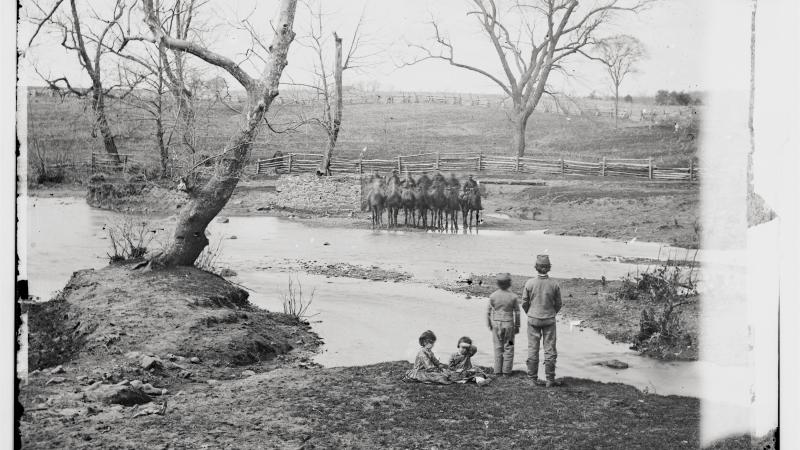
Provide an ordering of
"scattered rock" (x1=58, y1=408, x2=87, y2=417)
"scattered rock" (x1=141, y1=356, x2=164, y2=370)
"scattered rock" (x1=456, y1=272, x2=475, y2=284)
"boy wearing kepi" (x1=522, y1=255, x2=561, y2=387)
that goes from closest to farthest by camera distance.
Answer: "scattered rock" (x1=58, y1=408, x2=87, y2=417) → "boy wearing kepi" (x1=522, y1=255, x2=561, y2=387) → "scattered rock" (x1=141, y1=356, x2=164, y2=370) → "scattered rock" (x1=456, y1=272, x2=475, y2=284)

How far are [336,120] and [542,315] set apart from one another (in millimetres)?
2872

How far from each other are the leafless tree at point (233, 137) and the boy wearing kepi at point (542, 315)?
329 centimetres

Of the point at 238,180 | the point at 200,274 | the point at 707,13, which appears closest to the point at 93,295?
the point at 200,274

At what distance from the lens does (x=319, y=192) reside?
7359mm

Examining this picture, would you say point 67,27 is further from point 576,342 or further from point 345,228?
point 576,342

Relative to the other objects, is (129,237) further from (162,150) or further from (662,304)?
(662,304)

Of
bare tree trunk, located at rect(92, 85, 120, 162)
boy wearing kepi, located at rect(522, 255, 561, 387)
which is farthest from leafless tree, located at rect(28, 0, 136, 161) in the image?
boy wearing kepi, located at rect(522, 255, 561, 387)

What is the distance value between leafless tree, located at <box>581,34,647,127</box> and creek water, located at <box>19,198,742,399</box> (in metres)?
1.73

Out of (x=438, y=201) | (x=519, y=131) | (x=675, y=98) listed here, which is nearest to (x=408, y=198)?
(x=438, y=201)

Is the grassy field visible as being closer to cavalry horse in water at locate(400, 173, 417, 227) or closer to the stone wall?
the stone wall

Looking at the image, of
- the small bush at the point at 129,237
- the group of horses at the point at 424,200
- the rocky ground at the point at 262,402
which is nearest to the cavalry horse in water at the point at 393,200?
the group of horses at the point at 424,200

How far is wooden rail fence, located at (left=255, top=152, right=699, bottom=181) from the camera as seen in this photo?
23.9 feet

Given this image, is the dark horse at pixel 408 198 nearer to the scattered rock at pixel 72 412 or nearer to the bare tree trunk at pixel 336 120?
the bare tree trunk at pixel 336 120

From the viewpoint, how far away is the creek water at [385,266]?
616 centimetres
